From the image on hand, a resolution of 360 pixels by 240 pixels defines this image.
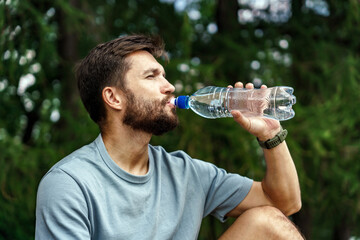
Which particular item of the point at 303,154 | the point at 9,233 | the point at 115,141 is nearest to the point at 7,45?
the point at 9,233

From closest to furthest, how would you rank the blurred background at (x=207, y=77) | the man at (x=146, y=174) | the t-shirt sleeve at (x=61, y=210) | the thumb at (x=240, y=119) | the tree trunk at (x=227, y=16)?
the t-shirt sleeve at (x=61, y=210)
the man at (x=146, y=174)
the thumb at (x=240, y=119)
the blurred background at (x=207, y=77)
the tree trunk at (x=227, y=16)

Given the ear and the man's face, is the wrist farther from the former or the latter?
the ear

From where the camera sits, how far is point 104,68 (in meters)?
1.85

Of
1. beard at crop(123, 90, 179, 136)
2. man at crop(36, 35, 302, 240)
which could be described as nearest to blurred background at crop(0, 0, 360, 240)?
man at crop(36, 35, 302, 240)

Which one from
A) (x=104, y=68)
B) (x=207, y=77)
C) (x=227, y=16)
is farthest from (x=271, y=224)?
(x=227, y=16)

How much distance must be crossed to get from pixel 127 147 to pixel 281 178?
63 centimetres

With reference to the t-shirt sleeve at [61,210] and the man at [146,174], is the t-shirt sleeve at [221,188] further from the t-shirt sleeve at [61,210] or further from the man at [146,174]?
the t-shirt sleeve at [61,210]

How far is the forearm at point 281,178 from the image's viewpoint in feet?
6.02

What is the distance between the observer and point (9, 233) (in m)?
2.69

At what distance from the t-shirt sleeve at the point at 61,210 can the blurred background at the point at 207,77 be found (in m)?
1.37

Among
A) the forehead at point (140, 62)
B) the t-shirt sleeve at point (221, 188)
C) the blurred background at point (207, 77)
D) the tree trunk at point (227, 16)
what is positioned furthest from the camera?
the tree trunk at point (227, 16)

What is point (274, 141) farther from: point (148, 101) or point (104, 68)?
point (104, 68)

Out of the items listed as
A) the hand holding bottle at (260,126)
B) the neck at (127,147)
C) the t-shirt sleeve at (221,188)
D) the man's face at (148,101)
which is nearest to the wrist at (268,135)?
the hand holding bottle at (260,126)

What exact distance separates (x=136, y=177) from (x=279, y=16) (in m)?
2.83
